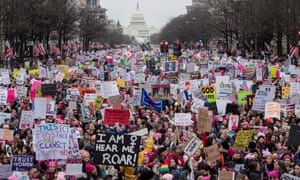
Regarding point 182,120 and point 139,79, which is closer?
point 182,120

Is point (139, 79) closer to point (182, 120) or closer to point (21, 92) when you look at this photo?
point (21, 92)

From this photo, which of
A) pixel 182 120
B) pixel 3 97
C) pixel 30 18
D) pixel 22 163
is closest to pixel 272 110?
pixel 182 120

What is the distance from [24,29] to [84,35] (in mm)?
49030

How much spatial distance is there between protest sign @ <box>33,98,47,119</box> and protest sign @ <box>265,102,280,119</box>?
4.99 metres

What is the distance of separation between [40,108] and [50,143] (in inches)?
226

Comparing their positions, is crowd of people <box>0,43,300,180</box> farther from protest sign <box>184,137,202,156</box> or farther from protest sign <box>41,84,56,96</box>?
protest sign <box>41,84,56,96</box>

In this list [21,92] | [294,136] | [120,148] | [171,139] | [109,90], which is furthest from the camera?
[21,92]

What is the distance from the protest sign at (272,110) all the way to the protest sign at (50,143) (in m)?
6.30

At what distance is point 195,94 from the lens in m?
20.0

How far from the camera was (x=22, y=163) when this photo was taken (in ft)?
39.0

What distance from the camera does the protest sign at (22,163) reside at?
11.8m

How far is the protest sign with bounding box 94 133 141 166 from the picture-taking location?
10.7 meters

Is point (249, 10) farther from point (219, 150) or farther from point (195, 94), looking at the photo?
point (219, 150)

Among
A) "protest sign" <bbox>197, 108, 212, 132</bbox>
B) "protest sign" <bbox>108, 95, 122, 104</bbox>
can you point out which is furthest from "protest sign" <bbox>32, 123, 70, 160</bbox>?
"protest sign" <bbox>108, 95, 122, 104</bbox>
